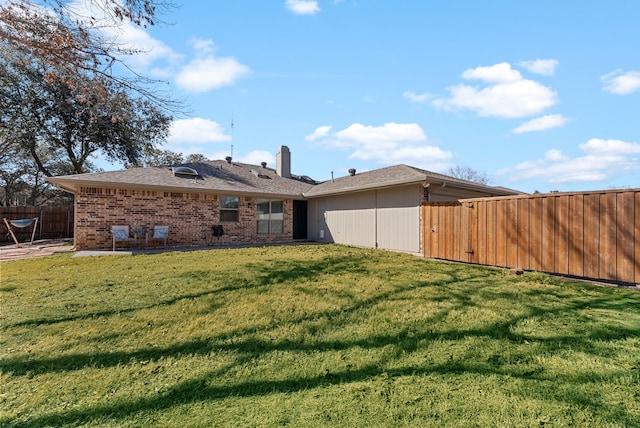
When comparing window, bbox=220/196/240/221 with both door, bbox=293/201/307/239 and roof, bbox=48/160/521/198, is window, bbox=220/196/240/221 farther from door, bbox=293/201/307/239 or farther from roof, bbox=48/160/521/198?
door, bbox=293/201/307/239

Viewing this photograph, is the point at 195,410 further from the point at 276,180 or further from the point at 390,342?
the point at 276,180

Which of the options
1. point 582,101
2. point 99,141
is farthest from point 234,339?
point 99,141

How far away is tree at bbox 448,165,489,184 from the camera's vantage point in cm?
3512

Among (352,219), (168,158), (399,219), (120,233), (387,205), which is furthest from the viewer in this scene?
(168,158)

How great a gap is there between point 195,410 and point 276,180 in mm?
15055

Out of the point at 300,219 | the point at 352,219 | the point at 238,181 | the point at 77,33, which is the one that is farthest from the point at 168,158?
the point at 77,33

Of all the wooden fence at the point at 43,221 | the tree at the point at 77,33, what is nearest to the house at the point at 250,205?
the wooden fence at the point at 43,221

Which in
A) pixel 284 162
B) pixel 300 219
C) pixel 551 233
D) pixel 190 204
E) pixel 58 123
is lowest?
pixel 551 233

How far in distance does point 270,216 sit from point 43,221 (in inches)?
478

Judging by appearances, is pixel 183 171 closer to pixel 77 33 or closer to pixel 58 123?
pixel 77 33

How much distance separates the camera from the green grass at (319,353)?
7.32ft

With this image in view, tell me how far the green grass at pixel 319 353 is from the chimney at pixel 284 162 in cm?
1309

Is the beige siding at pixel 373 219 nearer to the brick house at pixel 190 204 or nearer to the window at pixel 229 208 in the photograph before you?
the brick house at pixel 190 204

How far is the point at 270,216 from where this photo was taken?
1478 centimetres
